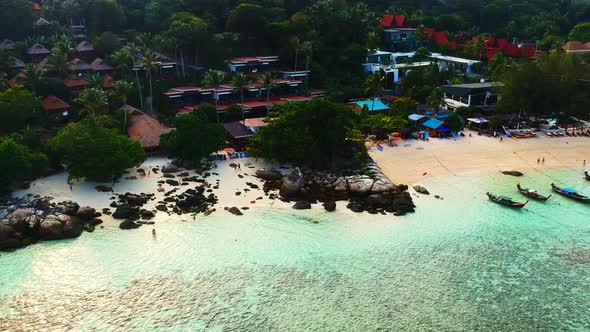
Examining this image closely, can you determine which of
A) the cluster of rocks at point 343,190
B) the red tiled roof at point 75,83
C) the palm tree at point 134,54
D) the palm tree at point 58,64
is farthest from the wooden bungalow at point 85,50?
the cluster of rocks at point 343,190

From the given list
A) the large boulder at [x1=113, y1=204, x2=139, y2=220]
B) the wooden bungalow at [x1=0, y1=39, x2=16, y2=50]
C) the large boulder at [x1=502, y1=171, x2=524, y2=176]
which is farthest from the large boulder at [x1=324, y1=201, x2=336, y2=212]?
the wooden bungalow at [x1=0, y1=39, x2=16, y2=50]

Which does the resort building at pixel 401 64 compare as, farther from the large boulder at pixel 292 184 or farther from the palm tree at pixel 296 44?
the large boulder at pixel 292 184

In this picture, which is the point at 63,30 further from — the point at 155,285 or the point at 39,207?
the point at 155,285

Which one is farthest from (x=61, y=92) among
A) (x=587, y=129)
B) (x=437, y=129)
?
(x=587, y=129)

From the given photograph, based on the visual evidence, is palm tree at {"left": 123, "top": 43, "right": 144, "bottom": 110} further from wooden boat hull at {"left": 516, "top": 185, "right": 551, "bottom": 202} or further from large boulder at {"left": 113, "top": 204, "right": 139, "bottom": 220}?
wooden boat hull at {"left": 516, "top": 185, "right": 551, "bottom": 202}

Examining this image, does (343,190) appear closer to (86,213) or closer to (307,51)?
A: (86,213)

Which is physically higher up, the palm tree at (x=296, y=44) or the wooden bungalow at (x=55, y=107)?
the palm tree at (x=296, y=44)
